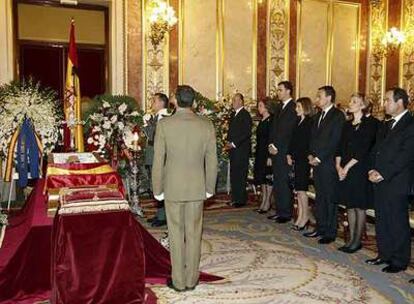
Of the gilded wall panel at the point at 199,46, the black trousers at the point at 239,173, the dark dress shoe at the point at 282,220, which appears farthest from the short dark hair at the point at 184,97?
the gilded wall panel at the point at 199,46

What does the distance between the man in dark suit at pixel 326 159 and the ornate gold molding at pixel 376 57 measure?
5.07m

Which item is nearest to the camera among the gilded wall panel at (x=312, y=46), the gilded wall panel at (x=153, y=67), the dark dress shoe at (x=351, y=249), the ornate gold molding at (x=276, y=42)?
the dark dress shoe at (x=351, y=249)

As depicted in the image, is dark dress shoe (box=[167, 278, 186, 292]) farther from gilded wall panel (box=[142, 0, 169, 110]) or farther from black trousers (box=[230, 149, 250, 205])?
gilded wall panel (box=[142, 0, 169, 110])

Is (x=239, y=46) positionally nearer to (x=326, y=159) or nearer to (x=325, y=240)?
(x=326, y=159)

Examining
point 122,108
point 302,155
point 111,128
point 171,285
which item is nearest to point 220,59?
point 122,108

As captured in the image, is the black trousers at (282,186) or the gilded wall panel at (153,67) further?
the gilded wall panel at (153,67)

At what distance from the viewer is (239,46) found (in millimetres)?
9508

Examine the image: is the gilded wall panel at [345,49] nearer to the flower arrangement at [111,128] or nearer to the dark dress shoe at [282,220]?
the dark dress shoe at [282,220]

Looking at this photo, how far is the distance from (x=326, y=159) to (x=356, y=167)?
1.65 feet

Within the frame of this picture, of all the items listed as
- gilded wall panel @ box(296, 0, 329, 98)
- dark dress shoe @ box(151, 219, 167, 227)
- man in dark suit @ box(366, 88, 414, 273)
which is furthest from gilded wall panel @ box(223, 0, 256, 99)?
man in dark suit @ box(366, 88, 414, 273)

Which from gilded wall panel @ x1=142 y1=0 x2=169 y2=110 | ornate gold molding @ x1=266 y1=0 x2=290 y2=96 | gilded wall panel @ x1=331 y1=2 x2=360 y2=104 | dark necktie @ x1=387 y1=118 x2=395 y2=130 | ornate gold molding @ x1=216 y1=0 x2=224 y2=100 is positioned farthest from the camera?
gilded wall panel @ x1=331 y1=2 x2=360 y2=104

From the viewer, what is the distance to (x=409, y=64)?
10.0 meters

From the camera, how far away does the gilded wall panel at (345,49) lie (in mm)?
10359

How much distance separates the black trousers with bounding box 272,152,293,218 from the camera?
6520mm
